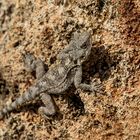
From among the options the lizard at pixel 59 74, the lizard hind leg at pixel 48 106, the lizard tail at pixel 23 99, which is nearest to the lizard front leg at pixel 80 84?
the lizard at pixel 59 74

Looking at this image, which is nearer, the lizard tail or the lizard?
the lizard

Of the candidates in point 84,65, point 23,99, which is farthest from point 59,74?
point 23,99

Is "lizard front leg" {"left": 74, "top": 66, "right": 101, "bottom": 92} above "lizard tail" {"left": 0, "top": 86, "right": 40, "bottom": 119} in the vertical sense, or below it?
above

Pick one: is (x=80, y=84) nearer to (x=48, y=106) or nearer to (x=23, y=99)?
(x=48, y=106)

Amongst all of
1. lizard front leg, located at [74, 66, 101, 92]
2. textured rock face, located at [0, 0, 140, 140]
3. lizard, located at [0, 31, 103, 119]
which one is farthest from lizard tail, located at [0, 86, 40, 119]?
lizard front leg, located at [74, 66, 101, 92]

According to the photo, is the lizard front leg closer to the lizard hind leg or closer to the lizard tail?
the lizard hind leg

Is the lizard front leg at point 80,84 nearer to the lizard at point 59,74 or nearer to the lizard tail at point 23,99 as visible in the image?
the lizard at point 59,74
